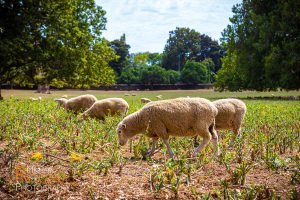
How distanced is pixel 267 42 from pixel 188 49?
75.0 metres

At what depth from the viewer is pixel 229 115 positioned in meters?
7.86

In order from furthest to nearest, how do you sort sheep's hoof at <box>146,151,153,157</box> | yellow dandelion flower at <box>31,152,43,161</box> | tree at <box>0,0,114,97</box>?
1. tree at <box>0,0,114,97</box>
2. sheep's hoof at <box>146,151,153,157</box>
3. yellow dandelion flower at <box>31,152,43,161</box>

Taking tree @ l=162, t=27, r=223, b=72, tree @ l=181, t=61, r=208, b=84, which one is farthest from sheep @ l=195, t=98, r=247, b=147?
tree @ l=162, t=27, r=223, b=72

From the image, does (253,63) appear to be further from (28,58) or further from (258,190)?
(258,190)

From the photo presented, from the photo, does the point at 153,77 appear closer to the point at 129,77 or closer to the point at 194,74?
the point at 129,77

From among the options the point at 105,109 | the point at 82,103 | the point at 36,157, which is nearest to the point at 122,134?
the point at 36,157

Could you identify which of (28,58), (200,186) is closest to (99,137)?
(200,186)

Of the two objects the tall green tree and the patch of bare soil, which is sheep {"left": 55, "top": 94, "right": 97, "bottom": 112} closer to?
the patch of bare soil

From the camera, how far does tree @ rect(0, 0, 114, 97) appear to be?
23422 mm

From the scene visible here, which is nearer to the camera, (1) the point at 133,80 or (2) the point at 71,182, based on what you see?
(2) the point at 71,182

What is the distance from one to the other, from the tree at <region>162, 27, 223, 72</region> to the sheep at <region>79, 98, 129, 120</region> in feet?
303

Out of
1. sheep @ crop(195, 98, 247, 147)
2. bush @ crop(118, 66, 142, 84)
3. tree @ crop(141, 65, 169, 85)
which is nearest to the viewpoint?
sheep @ crop(195, 98, 247, 147)

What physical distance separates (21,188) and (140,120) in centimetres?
290

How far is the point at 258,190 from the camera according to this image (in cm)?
410
